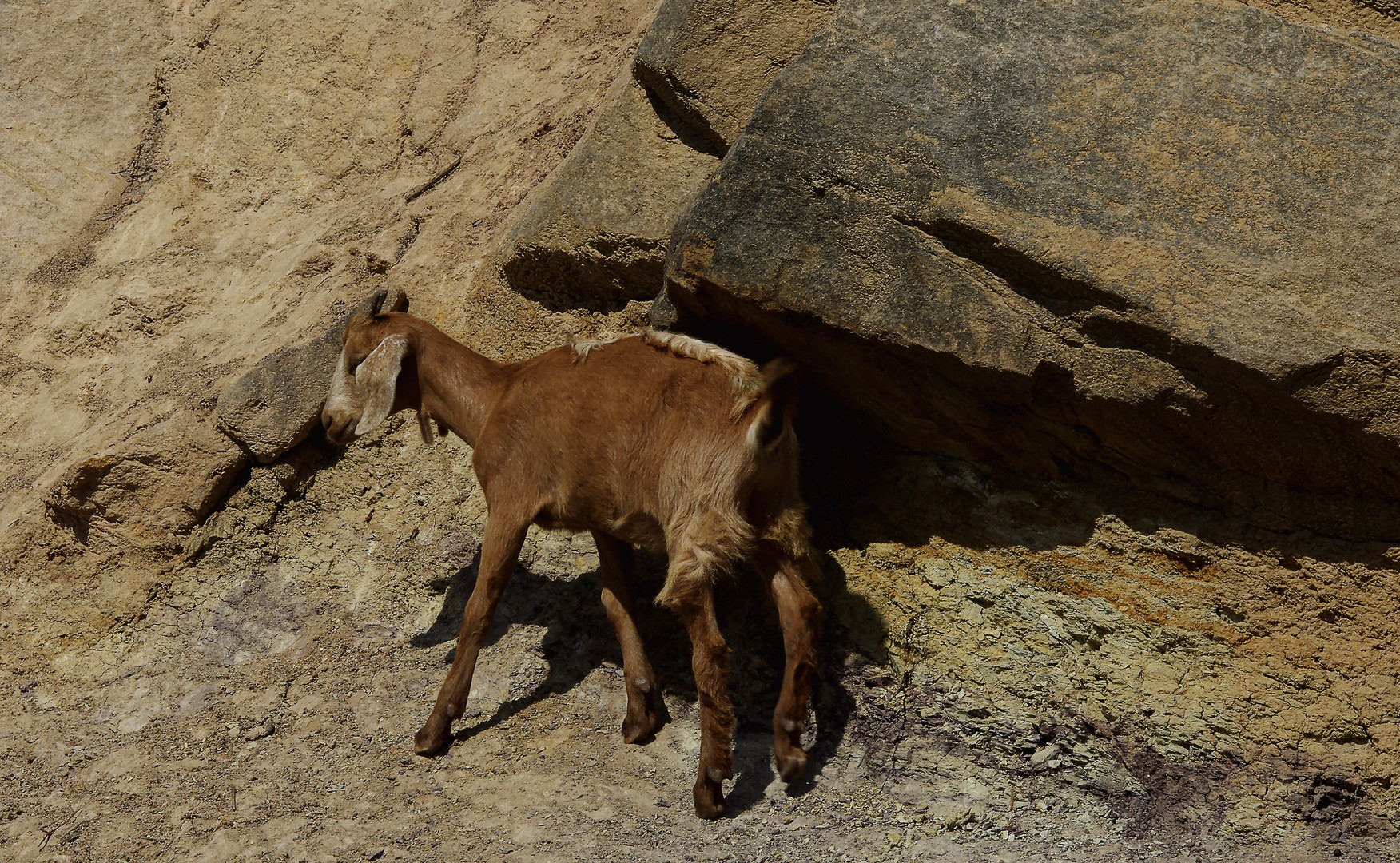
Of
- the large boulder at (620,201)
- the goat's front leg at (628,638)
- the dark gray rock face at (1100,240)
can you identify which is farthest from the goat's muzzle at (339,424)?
the dark gray rock face at (1100,240)

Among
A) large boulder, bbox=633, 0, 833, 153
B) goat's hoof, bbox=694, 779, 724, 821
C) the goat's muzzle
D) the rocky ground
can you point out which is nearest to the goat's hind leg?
goat's hoof, bbox=694, 779, 724, 821

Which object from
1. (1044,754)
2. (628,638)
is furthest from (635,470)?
(1044,754)

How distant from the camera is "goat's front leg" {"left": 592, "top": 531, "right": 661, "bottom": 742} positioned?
15.4ft

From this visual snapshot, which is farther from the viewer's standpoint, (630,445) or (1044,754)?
(630,445)

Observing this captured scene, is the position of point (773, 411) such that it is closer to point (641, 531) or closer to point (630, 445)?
point (630, 445)

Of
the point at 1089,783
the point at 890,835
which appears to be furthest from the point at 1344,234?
the point at 890,835

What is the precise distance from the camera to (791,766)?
4227 mm

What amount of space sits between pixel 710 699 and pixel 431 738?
50.6 inches

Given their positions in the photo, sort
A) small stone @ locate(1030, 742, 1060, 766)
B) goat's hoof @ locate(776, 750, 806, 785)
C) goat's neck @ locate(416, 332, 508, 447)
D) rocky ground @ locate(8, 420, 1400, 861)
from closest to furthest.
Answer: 1. rocky ground @ locate(8, 420, 1400, 861)
2. goat's hoof @ locate(776, 750, 806, 785)
3. small stone @ locate(1030, 742, 1060, 766)
4. goat's neck @ locate(416, 332, 508, 447)

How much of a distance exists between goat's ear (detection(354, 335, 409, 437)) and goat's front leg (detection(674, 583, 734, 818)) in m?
1.88

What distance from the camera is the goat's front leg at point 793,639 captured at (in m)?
4.27

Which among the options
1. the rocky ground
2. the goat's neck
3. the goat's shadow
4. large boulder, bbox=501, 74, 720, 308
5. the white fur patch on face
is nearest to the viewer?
the rocky ground

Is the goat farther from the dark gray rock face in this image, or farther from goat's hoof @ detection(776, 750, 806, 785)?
the dark gray rock face

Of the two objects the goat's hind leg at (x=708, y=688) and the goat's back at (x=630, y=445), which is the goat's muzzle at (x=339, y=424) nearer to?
the goat's back at (x=630, y=445)
